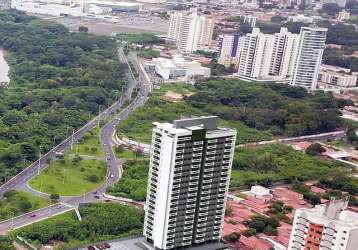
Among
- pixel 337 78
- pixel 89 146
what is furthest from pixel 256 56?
pixel 89 146

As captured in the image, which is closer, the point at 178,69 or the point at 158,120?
the point at 158,120

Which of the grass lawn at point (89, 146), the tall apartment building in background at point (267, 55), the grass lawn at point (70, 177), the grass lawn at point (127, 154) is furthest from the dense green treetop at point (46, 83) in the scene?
the tall apartment building in background at point (267, 55)

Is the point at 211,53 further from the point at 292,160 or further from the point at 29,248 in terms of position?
the point at 29,248

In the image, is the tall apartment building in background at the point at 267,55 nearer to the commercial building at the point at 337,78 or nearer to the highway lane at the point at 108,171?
the commercial building at the point at 337,78

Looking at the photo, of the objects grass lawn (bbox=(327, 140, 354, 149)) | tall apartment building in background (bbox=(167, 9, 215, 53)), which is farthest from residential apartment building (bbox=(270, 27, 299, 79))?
grass lawn (bbox=(327, 140, 354, 149))

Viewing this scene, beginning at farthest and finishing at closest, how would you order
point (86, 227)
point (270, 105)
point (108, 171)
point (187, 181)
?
point (270, 105), point (108, 171), point (86, 227), point (187, 181)

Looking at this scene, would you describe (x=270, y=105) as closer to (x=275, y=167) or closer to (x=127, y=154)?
(x=275, y=167)
